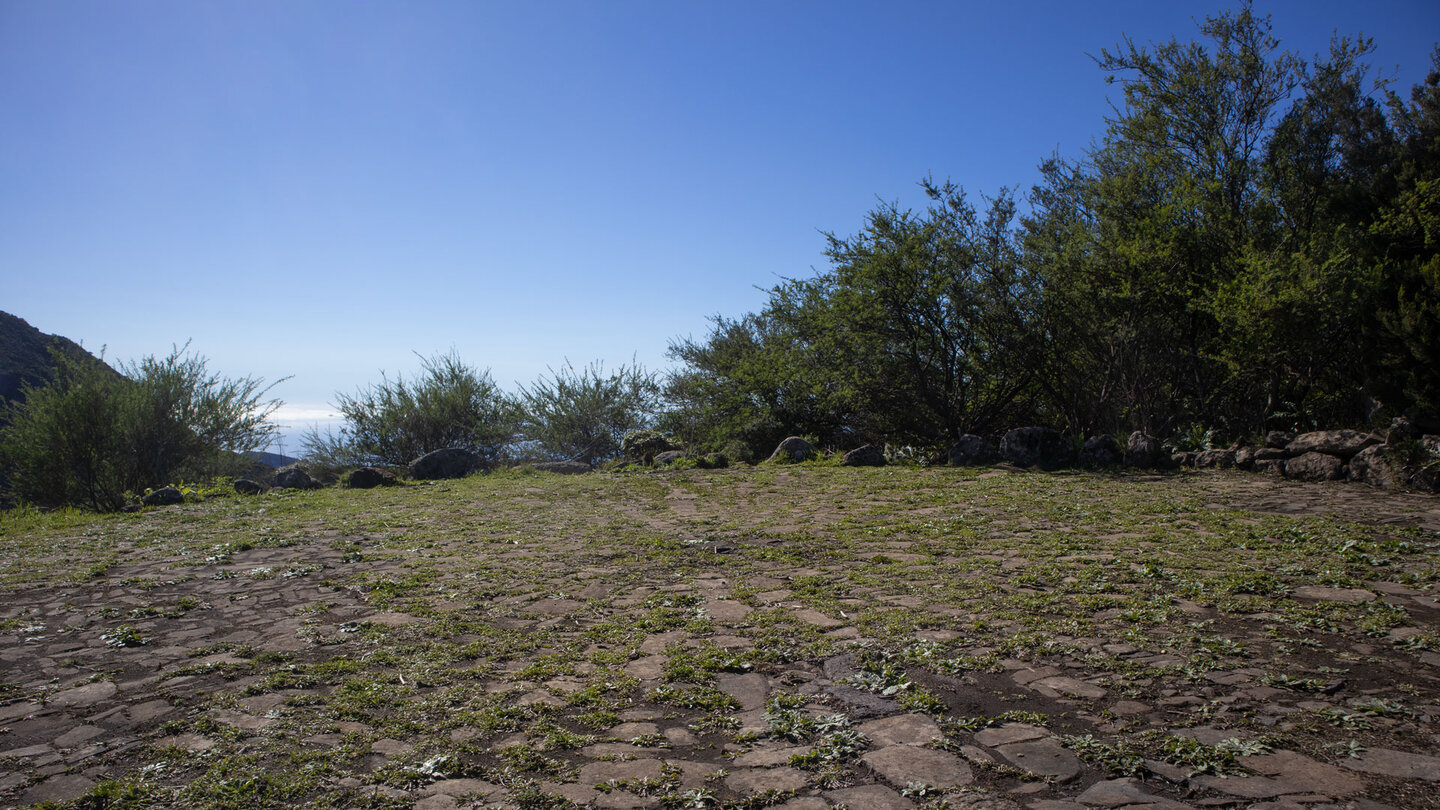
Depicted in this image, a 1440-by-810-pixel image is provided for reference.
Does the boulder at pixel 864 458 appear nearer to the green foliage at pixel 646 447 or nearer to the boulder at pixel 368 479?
the green foliage at pixel 646 447

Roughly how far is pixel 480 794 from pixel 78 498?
670 inches

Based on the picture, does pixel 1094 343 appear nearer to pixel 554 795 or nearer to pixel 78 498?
pixel 554 795

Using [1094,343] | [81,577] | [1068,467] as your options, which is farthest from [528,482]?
[1094,343]

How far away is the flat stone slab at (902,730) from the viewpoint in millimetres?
2633

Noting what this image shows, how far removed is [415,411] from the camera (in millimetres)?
18500

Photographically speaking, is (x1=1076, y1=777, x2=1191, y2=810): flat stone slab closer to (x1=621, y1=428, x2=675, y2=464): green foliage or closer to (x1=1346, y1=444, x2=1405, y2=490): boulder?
(x1=1346, y1=444, x2=1405, y2=490): boulder

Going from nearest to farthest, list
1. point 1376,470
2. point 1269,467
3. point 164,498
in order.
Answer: point 1376,470
point 1269,467
point 164,498

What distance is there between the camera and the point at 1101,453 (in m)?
10.6

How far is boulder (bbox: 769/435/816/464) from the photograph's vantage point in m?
13.8

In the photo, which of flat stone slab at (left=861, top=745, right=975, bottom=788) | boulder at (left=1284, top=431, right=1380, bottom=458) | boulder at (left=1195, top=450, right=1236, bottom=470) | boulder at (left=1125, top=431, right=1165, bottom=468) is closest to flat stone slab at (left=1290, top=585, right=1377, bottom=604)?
flat stone slab at (left=861, top=745, right=975, bottom=788)

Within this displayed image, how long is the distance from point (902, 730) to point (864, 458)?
1010 centimetres

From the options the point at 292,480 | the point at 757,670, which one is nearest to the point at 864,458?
the point at 757,670

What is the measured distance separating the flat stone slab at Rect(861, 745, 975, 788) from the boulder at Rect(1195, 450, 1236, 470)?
8898 mm

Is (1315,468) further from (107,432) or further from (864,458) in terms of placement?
(107,432)
